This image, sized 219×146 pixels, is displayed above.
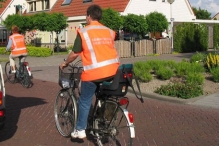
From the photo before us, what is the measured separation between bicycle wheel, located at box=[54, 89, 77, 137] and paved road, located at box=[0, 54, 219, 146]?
0.15 meters

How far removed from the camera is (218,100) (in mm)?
9414

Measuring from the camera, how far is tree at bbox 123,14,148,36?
2595 centimetres

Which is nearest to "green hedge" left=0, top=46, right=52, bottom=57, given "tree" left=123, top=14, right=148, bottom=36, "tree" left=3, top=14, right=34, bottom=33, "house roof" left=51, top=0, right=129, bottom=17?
"tree" left=3, top=14, right=34, bottom=33

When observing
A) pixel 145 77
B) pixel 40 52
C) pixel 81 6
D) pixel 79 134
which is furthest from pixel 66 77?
pixel 81 6

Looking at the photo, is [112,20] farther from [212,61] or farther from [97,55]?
[97,55]

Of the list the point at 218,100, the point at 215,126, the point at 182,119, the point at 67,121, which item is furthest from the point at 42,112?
the point at 218,100

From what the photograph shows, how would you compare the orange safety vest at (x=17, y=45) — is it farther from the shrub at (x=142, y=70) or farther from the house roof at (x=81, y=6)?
the house roof at (x=81, y=6)

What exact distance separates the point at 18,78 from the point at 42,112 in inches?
177

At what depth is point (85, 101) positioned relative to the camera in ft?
17.5

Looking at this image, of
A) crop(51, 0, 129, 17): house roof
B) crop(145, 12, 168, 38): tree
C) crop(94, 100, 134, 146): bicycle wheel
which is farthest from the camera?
crop(51, 0, 129, 17): house roof

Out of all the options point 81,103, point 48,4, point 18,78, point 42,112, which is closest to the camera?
point 81,103

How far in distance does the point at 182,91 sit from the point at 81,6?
2627 cm

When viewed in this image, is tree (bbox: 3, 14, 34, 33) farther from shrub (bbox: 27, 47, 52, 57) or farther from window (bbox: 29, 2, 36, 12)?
window (bbox: 29, 2, 36, 12)

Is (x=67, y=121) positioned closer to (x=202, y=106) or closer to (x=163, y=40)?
(x=202, y=106)
